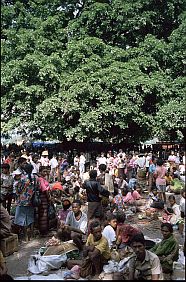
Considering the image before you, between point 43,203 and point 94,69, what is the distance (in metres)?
3.87

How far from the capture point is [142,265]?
10.5 ft

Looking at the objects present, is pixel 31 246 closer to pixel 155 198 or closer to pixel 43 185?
pixel 43 185

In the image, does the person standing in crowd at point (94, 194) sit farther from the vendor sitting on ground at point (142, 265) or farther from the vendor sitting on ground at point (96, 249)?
the vendor sitting on ground at point (142, 265)

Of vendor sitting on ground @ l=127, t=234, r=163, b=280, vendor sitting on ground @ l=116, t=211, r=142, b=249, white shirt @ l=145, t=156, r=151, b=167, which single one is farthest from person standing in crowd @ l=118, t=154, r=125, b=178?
vendor sitting on ground @ l=127, t=234, r=163, b=280

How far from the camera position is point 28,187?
5.08 m

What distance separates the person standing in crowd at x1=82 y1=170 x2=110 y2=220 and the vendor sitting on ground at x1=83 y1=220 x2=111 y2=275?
37.4 inches

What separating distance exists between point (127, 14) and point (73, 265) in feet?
18.2

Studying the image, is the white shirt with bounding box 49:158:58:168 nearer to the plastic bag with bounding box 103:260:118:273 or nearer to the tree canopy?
the tree canopy

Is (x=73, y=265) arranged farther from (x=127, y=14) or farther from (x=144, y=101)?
(x=144, y=101)

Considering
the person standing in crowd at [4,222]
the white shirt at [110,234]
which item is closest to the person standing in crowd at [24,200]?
the person standing in crowd at [4,222]

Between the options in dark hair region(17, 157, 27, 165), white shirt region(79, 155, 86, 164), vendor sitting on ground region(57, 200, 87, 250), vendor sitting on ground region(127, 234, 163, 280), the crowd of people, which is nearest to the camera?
vendor sitting on ground region(127, 234, 163, 280)

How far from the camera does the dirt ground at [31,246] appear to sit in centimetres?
414

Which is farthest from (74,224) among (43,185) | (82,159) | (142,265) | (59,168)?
(142,265)

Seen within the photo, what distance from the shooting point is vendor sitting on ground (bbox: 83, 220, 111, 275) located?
3725 mm
